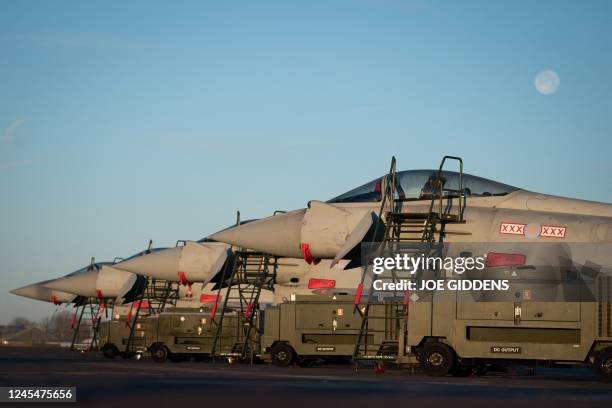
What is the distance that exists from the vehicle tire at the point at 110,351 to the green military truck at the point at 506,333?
19.4 meters

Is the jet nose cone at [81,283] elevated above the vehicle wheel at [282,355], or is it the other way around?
the jet nose cone at [81,283]

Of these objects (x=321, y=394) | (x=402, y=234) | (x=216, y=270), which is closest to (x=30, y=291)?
(x=216, y=270)

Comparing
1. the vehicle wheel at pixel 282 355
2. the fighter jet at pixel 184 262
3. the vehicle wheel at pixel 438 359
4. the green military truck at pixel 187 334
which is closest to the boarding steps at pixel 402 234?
the vehicle wheel at pixel 438 359

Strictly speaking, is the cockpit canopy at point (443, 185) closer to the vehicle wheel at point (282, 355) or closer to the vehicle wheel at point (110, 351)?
the vehicle wheel at point (282, 355)

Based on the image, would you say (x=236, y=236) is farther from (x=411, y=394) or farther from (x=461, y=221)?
(x=411, y=394)

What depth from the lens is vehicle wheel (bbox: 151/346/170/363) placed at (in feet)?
109

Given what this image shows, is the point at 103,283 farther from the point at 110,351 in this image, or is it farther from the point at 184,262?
the point at 184,262

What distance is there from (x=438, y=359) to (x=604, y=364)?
10.8 ft

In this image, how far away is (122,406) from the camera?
10516mm

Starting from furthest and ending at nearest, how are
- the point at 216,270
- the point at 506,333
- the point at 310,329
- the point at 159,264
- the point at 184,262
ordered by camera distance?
the point at 159,264 → the point at 184,262 → the point at 216,270 → the point at 310,329 → the point at 506,333

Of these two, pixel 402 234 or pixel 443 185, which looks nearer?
pixel 443 185

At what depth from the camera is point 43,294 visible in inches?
2031

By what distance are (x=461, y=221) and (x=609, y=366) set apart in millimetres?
4605

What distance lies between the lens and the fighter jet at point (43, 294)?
50406 millimetres
